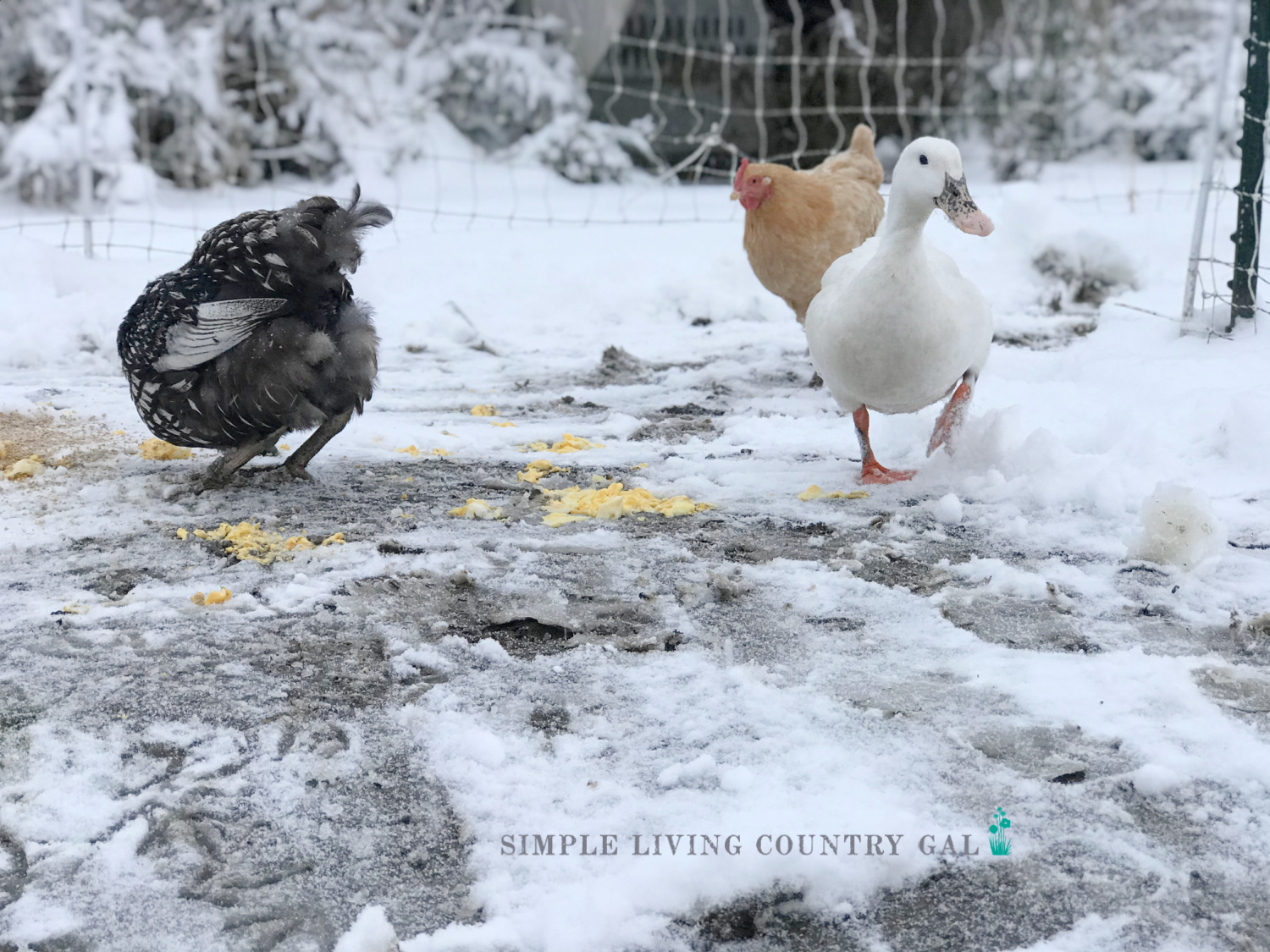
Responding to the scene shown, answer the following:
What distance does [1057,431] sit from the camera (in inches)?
156

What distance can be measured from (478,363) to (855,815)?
13.4 feet

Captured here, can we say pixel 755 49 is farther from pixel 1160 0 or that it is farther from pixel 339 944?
pixel 339 944

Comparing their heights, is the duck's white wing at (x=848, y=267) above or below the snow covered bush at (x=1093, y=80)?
below

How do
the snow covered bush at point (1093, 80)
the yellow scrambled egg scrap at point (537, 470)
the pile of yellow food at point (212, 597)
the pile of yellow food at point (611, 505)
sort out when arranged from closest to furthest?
the pile of yellow food at point (212, 597) < the pile of yellow food at point (611, 505) < the yellow scrambled egg scrap at point (537, 470) < the snow covered bush at point (1093, 80)

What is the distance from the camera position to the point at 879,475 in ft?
12.2

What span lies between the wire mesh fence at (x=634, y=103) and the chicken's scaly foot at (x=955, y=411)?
188 inches

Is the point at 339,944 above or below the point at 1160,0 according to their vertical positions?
below

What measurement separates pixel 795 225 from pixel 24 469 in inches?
123

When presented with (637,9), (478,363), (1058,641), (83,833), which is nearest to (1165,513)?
(1058,641)

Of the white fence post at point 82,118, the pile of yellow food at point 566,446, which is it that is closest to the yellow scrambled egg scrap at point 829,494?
the pile of yellow food at point 566,446

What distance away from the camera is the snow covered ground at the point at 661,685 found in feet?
5.62

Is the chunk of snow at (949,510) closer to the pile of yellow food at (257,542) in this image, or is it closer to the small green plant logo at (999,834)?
the small green plant logo at (999,834)

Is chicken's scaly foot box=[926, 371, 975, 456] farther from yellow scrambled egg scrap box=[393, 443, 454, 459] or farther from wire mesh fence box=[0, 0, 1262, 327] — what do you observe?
wire mesh fence box=[0, 0, 1262, 327]

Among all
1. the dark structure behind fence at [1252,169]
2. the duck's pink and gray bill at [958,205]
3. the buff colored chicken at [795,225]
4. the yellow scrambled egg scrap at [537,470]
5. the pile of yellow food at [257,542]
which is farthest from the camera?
the buff colored chicken at [795,225]
